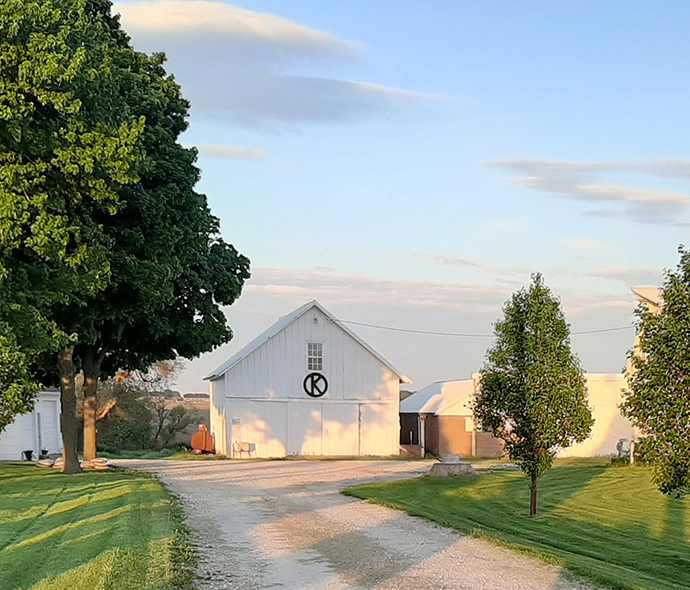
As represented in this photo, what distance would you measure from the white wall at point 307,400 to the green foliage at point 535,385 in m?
21.5

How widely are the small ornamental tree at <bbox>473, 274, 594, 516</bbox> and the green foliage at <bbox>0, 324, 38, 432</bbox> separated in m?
9.15

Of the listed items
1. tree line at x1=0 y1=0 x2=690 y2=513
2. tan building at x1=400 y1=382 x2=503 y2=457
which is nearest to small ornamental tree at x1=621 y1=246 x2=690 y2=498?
tree line at x1=0 y1=0 x2=690 y2=513

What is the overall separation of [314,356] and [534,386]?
76.6 ft

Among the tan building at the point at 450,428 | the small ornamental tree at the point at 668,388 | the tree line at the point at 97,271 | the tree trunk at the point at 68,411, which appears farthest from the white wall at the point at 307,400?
the small ornamental tree at the point at 668,388

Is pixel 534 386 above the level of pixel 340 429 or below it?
above

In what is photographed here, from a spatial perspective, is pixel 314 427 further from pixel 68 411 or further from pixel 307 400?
pixel 68 411

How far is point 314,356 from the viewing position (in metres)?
40.7

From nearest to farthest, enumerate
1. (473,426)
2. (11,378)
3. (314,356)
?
(11,378) < (473,426) < (314,356)

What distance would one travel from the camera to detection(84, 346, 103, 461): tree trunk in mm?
30297

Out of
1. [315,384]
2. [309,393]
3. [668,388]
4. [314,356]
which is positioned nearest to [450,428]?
[315,384]

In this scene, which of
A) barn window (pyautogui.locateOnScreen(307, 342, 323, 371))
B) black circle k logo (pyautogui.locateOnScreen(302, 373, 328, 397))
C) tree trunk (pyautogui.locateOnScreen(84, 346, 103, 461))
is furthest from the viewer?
barn window (pyautogui.locateOnScreen(307, 342, 323, 371))

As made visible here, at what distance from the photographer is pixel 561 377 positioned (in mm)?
17938

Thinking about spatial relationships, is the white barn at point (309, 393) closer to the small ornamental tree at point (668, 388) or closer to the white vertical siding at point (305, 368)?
the white vertical siding at point (305, 368)

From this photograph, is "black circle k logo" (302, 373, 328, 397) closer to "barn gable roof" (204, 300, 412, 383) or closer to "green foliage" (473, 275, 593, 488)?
"barn gable roof" (204, 300, 412, 383)
